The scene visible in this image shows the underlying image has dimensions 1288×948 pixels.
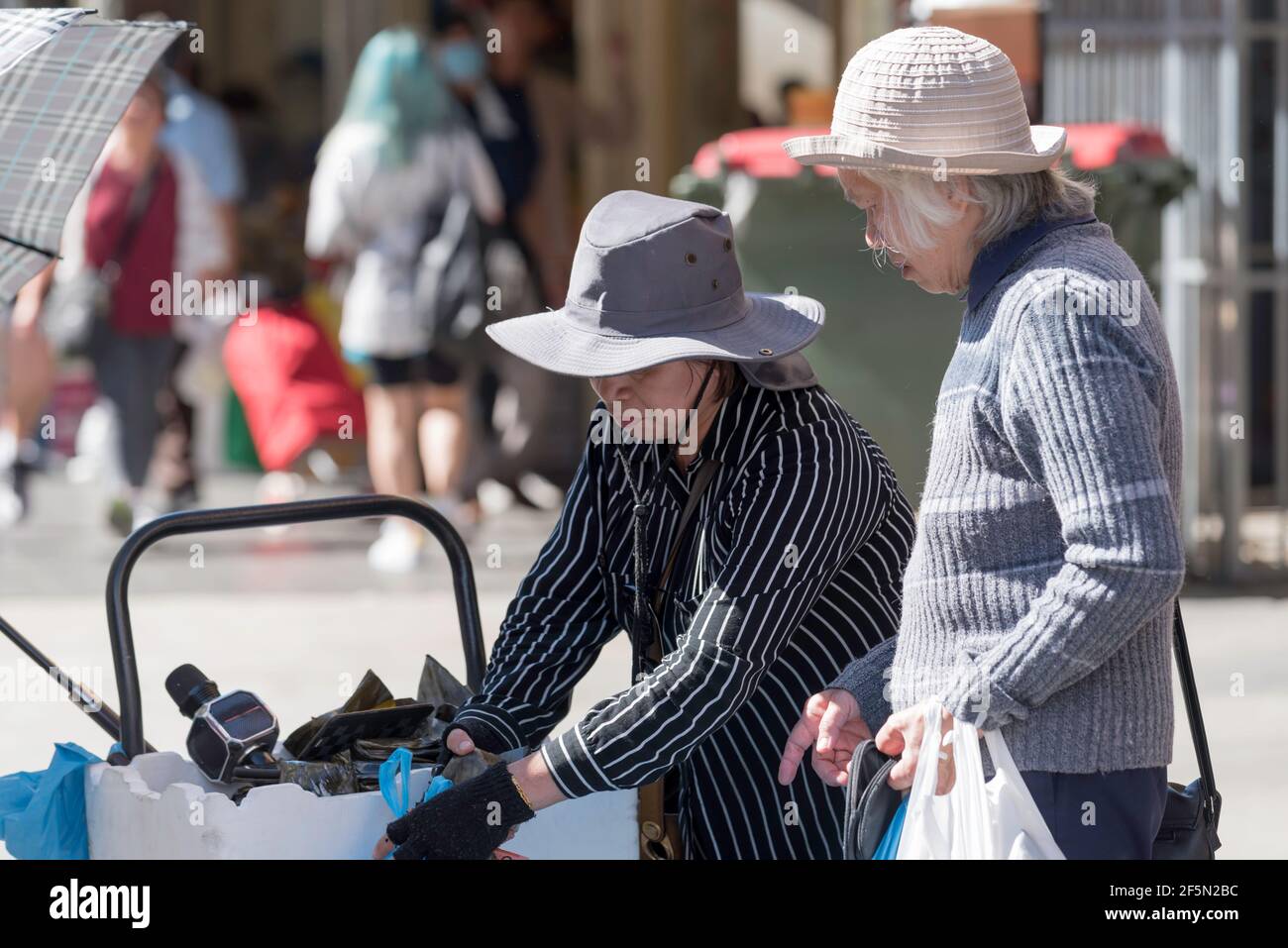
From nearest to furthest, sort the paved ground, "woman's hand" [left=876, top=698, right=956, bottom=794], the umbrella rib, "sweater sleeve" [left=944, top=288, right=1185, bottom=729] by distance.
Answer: "sweater sleeve" [left=944, top=288, right=1185, bottom=729]
"woman's hand" [left=876, top=698, right=956, bottom=794]
the umbrella rib
the paved ground

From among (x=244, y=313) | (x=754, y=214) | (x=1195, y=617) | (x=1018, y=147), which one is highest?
(x=1018, y=147)

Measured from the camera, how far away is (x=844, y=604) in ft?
9.16

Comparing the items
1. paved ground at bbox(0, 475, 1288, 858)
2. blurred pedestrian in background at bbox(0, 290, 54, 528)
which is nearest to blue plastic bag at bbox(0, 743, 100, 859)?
paved ground at bbox(0, 475, 1288, 858)

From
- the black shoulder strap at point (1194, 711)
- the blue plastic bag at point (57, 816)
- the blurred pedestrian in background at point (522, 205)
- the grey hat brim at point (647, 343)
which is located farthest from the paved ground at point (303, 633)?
the blue plastic bag at point (57, 816)

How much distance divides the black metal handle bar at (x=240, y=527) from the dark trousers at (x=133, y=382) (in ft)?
19.3

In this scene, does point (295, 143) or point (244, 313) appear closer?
point (244, 313)

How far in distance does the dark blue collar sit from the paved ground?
244 cm

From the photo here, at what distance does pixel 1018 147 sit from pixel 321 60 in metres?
9.72

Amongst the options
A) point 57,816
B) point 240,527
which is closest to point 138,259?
point 240,527

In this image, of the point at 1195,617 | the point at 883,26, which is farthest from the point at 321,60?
the point at 1195,617

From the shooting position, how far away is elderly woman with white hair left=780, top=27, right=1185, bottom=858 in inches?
88.1

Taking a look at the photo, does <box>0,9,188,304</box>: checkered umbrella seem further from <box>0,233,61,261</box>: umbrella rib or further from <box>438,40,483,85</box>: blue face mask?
<box>438,40,483,85</box>: blue face mask

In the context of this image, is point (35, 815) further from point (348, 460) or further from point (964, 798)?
point (348, 460)

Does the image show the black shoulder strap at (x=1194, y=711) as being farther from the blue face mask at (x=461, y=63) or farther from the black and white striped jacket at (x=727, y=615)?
the blue face mask at (x=461, y=63)
